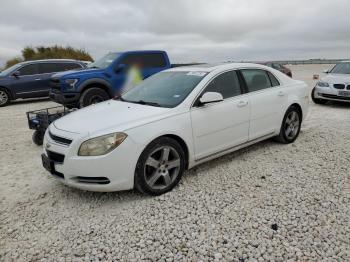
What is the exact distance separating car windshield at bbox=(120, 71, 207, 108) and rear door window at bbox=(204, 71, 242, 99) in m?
0.20

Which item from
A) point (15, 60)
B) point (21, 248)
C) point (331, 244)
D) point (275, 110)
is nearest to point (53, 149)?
point (21, 248)

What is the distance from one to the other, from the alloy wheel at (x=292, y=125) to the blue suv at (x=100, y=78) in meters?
5.29

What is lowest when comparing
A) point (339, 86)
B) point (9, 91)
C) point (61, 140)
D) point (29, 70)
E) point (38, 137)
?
point (38, 137)

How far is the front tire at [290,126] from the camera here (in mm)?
5555

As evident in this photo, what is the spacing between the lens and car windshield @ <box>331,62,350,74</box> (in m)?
10.3

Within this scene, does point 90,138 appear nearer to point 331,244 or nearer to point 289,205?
point 289,205

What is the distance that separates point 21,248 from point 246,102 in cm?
341

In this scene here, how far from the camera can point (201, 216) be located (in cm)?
334

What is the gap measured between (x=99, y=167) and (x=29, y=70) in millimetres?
10891

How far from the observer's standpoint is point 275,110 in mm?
5246

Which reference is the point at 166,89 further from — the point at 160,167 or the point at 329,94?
the point at 329,94

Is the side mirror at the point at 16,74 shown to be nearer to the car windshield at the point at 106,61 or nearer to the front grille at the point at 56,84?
the front grille at the point at 56,84

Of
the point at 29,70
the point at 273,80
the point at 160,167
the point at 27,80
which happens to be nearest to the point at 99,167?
the point at 160,167

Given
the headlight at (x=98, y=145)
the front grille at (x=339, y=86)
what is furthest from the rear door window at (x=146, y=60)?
the headlight at (x=98, y=145)
